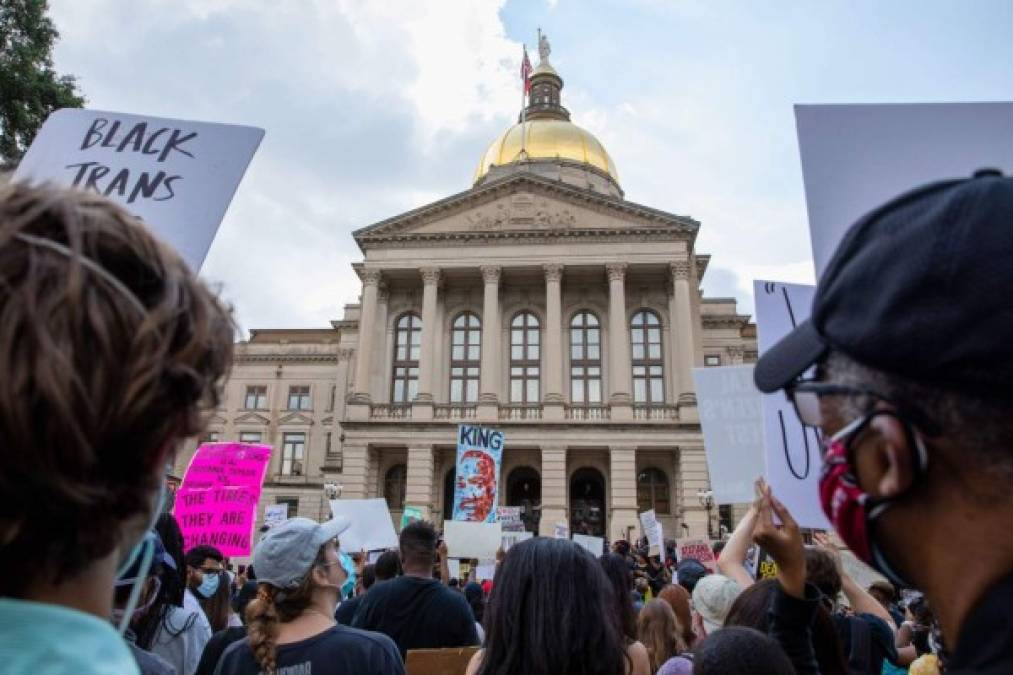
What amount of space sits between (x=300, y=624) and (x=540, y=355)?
3388cm

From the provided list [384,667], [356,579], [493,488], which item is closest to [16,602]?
[384,667]

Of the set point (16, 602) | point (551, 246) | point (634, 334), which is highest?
point (551, 246)

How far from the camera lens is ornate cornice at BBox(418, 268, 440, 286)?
36.7 metres

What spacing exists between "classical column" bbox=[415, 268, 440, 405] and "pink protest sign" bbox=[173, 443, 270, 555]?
79.2ft

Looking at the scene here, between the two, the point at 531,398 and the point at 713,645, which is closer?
the point at 713,645

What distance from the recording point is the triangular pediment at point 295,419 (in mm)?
44406

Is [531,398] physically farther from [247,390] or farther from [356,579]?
[356,579]

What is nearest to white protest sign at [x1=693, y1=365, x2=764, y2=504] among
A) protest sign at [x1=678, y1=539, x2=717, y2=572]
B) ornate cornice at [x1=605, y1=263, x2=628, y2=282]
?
protest sign at [x1=678, y1=539, x2=717, y2=572]

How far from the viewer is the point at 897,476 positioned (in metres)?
1.14

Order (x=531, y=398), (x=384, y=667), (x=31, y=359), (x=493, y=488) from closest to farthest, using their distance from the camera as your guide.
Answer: (x=31, y=359)
(x=384, y=667)
(x=493, y=488)
(x=531, y=398)

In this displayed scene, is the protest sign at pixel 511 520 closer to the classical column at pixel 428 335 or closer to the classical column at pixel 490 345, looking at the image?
the classical column at pixel 490 345

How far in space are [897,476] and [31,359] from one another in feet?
4.11

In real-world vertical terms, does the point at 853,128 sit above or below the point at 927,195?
above

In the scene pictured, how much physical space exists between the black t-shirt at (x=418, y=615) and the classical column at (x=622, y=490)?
27440 mm
